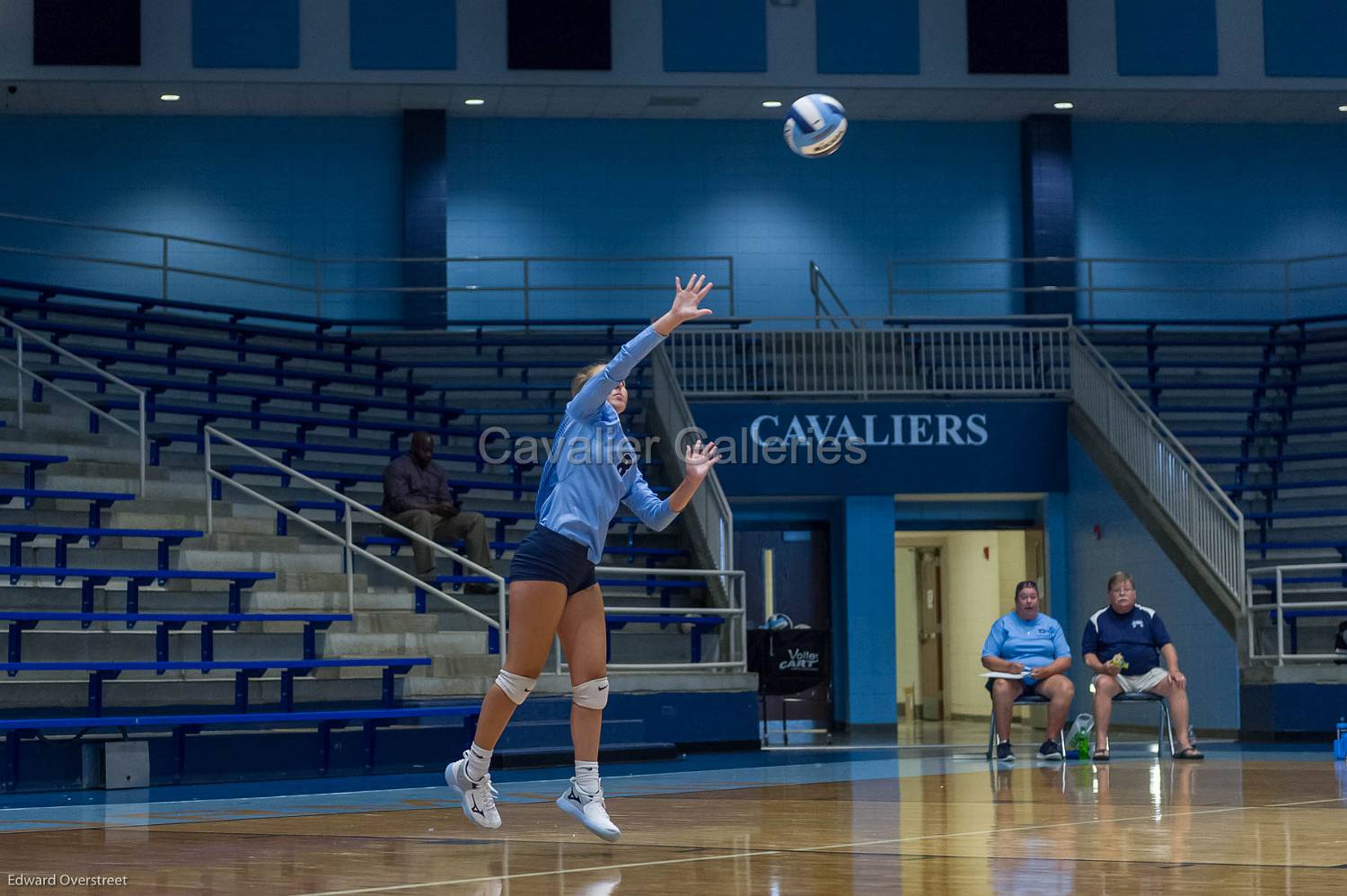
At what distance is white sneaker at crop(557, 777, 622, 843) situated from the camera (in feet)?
19.1

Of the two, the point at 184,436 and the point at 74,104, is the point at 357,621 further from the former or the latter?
the point at 74,104

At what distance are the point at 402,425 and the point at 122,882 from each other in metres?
12.3

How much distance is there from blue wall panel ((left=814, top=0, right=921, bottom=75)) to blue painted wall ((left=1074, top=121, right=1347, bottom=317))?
3215mm

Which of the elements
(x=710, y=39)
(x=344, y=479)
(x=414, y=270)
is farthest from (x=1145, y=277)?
(x=344, y=479)

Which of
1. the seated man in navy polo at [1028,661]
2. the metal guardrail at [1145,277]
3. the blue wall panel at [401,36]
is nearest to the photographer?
the seated man in navy polo at [1028,661]

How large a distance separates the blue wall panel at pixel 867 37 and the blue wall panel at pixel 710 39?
0.84 meters

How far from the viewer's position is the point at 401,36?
20203 mm

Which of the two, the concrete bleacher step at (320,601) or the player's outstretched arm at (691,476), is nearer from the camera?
the player's outstretched arm at (691,476)

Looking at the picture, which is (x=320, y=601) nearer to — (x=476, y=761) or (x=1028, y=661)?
(x=1028, y=661)

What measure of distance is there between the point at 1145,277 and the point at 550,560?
711 inches

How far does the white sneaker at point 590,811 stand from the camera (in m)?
5.82

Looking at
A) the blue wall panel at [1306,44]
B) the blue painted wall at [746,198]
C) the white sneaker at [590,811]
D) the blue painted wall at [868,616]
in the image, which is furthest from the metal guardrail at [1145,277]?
the white sneaker at [590,811]

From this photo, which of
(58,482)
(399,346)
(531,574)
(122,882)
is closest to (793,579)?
(399,346)

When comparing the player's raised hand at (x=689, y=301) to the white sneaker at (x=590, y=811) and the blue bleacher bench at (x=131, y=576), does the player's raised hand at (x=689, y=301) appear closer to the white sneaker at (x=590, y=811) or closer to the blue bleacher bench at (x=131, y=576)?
the white sneaker at (x=590, y=811)
